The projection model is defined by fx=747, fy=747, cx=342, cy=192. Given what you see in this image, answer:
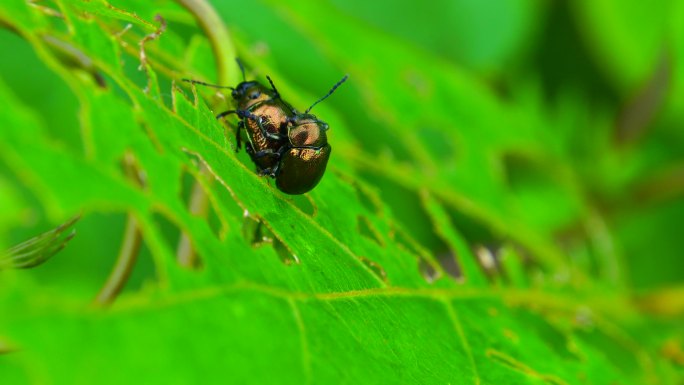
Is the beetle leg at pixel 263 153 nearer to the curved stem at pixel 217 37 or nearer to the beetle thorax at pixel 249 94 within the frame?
the beetle thorax at pixel 249 94

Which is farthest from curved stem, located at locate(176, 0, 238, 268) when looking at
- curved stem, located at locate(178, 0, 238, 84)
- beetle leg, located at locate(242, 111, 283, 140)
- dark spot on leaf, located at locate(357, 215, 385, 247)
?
dark spot on leaf, located at locate(357, 215, 385, 247)

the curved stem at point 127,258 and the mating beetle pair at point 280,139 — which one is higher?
the mating beetle pair at point 280,139

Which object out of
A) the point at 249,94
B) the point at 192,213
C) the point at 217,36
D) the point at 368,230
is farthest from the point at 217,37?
the point at 192,213

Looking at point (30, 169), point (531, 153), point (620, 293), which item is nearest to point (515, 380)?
point (30, 169)

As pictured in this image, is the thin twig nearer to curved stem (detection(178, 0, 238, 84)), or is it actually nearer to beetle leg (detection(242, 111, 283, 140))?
beetle leg (detection(242, 111, 283, 140))

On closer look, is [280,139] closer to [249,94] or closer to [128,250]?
[249,94]

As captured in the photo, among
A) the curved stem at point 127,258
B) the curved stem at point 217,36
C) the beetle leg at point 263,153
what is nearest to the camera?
the curved stem at point 127,258

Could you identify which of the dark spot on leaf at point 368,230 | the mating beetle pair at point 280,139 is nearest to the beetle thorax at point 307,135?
the mating beetle pair at point 280,139
